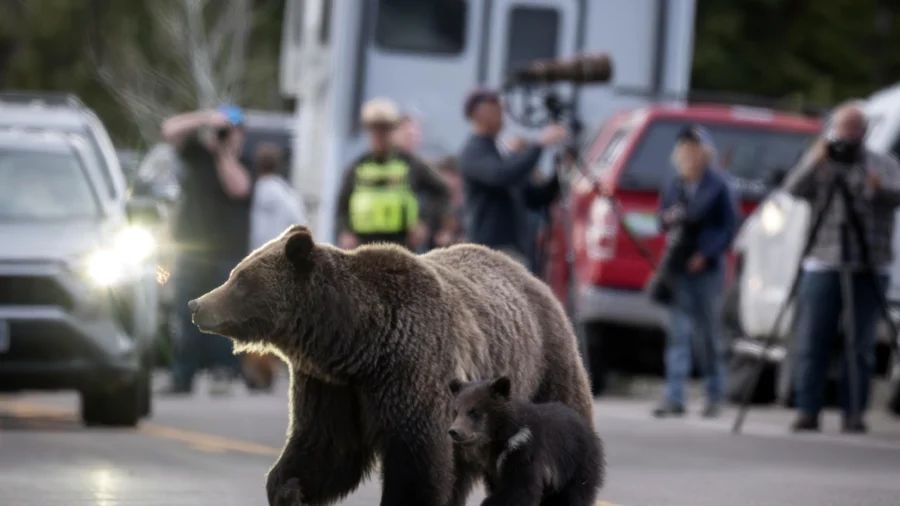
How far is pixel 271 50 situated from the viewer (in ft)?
185

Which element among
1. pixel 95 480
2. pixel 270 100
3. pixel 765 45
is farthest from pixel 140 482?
pixel 270 100

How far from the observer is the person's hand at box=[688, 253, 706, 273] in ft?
56.7

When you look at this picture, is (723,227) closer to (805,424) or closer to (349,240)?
(805,424)

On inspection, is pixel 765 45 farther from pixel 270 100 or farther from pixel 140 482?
pixel 140 482

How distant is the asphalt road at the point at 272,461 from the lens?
10930 mm

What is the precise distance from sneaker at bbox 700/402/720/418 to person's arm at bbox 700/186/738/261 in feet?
3.22

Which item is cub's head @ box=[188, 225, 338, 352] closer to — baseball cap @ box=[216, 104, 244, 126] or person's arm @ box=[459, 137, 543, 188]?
person's arm @ box=[459, 137, 543, 188]

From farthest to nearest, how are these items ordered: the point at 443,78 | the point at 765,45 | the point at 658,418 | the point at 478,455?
the point at 765,45, the point at 443,78, the point at 658,418, the point at 478,455

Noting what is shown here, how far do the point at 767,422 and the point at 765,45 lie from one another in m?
33.3

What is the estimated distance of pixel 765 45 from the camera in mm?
49656

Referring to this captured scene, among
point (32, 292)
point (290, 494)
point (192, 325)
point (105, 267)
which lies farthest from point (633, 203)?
point (290, 494)

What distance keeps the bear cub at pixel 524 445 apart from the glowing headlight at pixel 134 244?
20.8 ft

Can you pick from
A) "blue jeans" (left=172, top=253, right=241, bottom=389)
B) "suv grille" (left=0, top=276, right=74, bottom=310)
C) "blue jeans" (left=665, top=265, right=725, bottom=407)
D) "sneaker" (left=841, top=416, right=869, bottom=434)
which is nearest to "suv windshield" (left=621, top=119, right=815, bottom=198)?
"blue jeans" (left=665, top=265, right=725, bottom=407)

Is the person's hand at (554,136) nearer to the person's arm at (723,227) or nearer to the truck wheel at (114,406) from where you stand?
the person's arm at (723,227)
